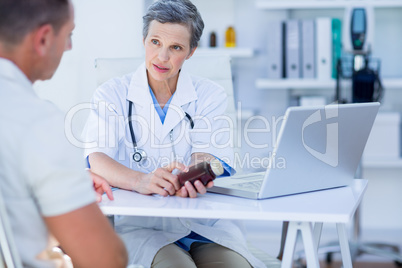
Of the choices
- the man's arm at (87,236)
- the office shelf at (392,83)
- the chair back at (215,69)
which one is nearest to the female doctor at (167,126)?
the chair back at (215,69)

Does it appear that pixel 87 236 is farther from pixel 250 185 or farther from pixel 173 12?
pixel 173 12

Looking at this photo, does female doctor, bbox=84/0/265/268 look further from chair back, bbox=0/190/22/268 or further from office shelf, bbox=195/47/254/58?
office shelf, bbox=195/47/254/58

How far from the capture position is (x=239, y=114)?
137 inches

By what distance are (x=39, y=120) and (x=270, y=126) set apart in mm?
2874

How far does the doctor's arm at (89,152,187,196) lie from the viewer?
1474 mm

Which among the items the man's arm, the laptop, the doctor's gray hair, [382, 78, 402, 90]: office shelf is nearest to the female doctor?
the doctor's gray hair

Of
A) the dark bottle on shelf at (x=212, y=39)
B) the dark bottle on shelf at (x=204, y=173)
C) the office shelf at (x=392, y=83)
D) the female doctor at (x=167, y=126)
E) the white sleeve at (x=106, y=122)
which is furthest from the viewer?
the dark bottle on shelf at (x=212, y=39)

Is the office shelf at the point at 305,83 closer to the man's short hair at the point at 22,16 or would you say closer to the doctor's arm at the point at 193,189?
the doctor's arm at the point at 193,189

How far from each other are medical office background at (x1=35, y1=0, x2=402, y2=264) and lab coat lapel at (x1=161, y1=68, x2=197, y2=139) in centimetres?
144

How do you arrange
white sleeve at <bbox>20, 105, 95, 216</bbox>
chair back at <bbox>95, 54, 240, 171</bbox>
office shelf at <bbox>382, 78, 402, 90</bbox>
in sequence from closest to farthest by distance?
white sleeve at <bbox>20, 105, 95, 216</bbox>
chair back at <bbox>95, 54, 240, 171</bbox>
office shelf at <bbox>382, 78, 402, 90</bbox>

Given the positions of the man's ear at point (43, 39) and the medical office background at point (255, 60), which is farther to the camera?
the medical office background at point (255, 60)

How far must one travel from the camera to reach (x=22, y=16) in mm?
935

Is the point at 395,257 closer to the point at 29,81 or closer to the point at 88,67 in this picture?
the point at 88,67

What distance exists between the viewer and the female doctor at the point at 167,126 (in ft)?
5.49
